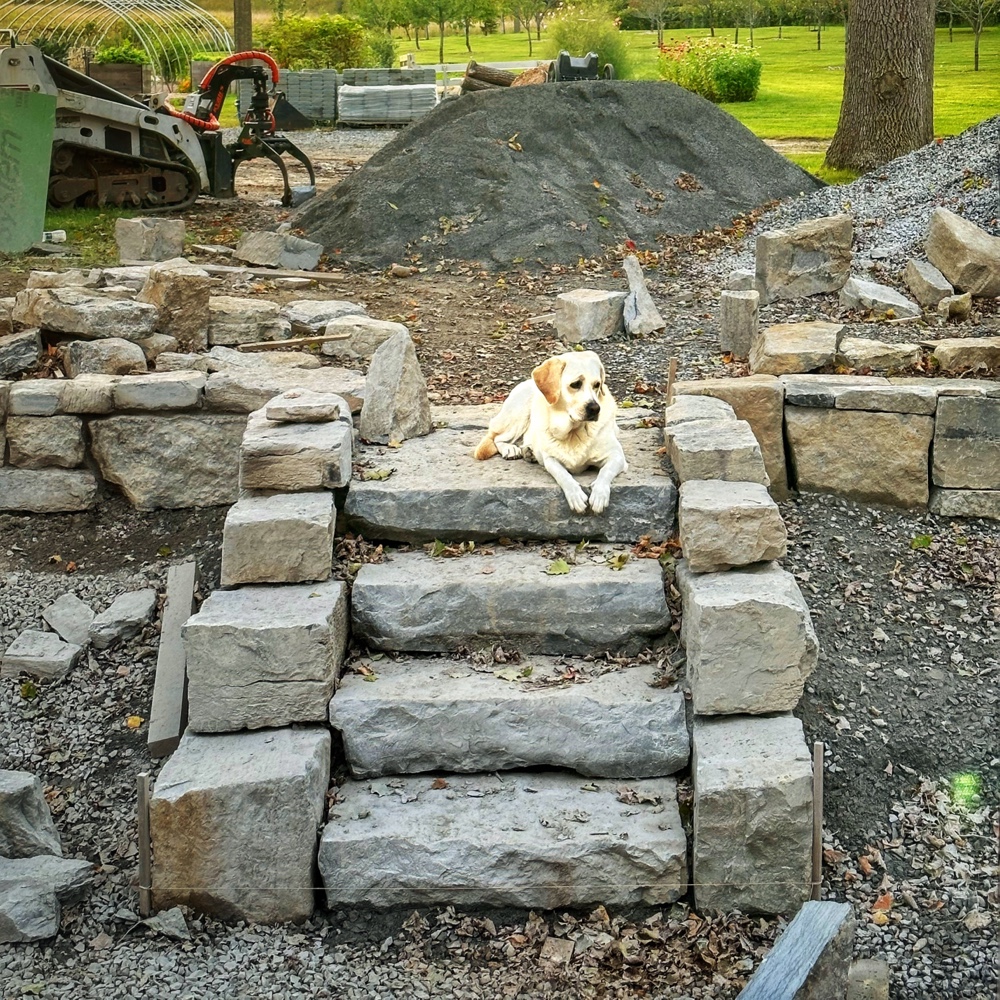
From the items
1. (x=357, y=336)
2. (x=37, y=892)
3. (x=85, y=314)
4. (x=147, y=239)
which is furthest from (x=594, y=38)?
(x=37, y=892)

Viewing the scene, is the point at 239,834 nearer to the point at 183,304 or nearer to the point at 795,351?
the point at 795,351

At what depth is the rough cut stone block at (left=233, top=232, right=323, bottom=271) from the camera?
1191 cm

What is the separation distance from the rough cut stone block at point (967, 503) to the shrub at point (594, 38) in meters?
18.5

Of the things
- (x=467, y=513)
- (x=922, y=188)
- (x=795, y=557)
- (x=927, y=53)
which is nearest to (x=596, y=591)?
(x=467, y=513)

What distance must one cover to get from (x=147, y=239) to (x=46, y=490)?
4589 mm

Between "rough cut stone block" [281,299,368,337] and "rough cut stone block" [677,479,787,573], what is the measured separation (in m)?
4.60

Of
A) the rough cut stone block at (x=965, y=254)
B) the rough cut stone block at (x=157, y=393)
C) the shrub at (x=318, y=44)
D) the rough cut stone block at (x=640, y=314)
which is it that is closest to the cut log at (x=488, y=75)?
the rough cut stone block at (x=640, y=314)

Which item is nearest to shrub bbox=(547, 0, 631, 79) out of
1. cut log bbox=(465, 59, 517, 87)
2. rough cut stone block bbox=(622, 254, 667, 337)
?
cut log bbox=(465, 59, 517, 87)

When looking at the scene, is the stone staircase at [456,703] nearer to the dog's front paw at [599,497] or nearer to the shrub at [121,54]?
the dog's front paw at [599,497]

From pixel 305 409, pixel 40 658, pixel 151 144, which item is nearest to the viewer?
pixel 305 409

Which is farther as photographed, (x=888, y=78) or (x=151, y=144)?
(x=151, y=144)

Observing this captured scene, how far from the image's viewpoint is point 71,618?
6688mm

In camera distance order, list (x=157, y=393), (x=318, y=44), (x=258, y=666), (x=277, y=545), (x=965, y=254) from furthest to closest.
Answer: (x=318, y=44) < (x=965, y=254) < (x=157, y=393) < (x=277, y=545) < (x=258, y=666)

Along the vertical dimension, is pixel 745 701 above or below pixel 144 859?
above
